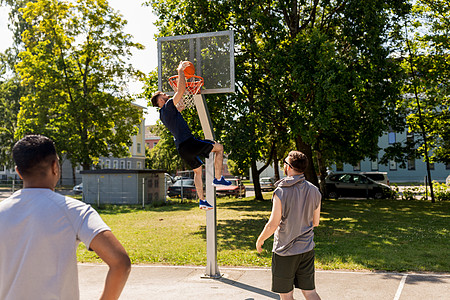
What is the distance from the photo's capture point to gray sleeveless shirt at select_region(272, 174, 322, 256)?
489cm

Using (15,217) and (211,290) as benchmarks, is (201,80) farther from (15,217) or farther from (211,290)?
(15,217)

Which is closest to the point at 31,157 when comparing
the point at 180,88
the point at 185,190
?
the point at 180,88

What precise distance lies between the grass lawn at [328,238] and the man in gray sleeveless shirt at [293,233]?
4.25 metres

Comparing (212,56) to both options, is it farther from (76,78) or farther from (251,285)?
(76,78)

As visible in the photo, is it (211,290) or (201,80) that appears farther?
(201,80)

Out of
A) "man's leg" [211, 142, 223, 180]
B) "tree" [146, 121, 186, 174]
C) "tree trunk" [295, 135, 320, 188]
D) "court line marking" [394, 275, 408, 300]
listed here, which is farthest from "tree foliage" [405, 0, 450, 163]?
"tree" [146, 121, 186, 174]

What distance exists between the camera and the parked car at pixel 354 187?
29.2 metres

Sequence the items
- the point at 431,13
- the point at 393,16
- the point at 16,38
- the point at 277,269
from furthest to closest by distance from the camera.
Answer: the point at 16,38, the point at 431,13, the point at 393,16, the point at 277,269

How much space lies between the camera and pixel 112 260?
2.16 metres

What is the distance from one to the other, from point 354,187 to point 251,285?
77.8 ft

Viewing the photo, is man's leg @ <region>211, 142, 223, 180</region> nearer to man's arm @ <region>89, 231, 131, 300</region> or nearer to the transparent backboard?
the transparent backboard

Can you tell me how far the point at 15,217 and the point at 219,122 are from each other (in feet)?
53.6

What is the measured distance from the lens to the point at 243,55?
63.9ft

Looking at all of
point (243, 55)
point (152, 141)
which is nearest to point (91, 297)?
point (243, 55)
